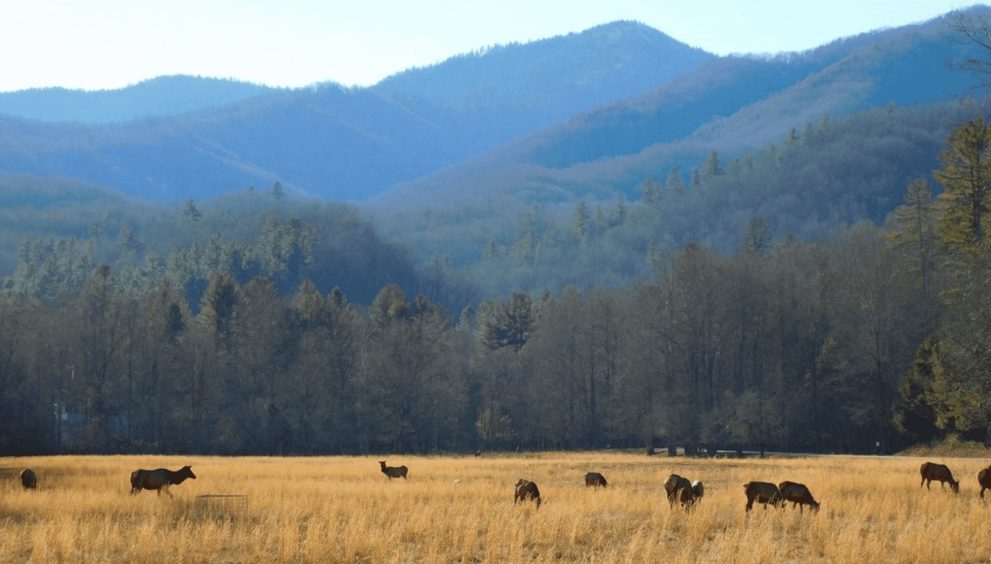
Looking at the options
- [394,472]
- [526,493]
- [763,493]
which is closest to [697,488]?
[763,493]

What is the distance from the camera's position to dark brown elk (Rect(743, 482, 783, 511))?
2606cm

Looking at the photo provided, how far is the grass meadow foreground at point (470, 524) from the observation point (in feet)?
64.2

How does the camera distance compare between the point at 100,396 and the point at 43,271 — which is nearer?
the point at 100,396

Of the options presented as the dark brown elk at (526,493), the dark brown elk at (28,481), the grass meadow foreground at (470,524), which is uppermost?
the dark brown elk at (28,481)

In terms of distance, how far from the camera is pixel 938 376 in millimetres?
65875

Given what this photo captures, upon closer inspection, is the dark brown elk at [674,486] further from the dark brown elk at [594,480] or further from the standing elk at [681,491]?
the dark brown elk at [594,480]

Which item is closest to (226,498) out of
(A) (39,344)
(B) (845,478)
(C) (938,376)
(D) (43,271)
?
(B) (845,478)

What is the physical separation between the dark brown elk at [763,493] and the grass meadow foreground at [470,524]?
1.44ft

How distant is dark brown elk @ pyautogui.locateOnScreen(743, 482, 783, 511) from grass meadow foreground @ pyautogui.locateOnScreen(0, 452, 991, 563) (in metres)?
0.44

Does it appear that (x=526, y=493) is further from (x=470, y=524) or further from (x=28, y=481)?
(x=28, y=481)

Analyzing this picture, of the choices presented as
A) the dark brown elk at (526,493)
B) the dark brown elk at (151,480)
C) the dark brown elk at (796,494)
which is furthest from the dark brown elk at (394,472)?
the dark brown elk at (796,494)

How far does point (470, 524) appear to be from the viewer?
877 inches

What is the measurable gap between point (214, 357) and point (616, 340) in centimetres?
3519

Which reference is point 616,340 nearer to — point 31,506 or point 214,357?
point 214,357
